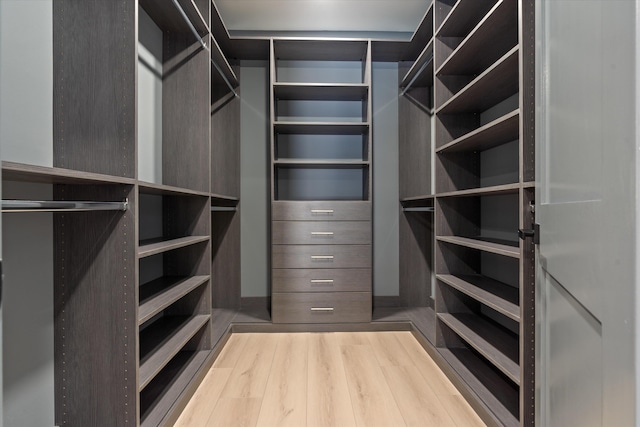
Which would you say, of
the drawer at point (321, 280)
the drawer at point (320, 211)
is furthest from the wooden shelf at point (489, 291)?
the drawer at point (320, 211)

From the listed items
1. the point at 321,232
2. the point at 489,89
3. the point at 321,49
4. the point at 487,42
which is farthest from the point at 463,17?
the point at 321,232

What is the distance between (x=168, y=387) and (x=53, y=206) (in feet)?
3.57

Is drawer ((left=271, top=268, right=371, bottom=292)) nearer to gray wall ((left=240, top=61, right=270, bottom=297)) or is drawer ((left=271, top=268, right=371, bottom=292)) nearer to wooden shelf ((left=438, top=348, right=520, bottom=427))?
gray wall ((left=240, top=61, right=270, bottom=297))

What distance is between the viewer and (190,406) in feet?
5.13

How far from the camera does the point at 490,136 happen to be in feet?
5.46

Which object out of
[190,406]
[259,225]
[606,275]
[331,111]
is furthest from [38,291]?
[331,111]

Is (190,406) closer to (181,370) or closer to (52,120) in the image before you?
(181,370)

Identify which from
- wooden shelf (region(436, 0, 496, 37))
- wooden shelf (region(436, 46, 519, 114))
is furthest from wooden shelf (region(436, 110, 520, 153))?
wooden shelf (region(436, 0, 496, 37))

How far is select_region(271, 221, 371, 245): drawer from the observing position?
245 centimetres

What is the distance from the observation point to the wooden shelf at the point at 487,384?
138cm

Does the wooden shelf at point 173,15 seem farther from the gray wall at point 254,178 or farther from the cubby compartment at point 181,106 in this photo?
the gray wall at point 254,178

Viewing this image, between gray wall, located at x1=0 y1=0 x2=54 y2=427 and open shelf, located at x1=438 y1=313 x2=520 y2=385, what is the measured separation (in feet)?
5.39

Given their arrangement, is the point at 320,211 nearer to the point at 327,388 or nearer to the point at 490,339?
the point at 327,388

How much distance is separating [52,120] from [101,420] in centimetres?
→ 102
